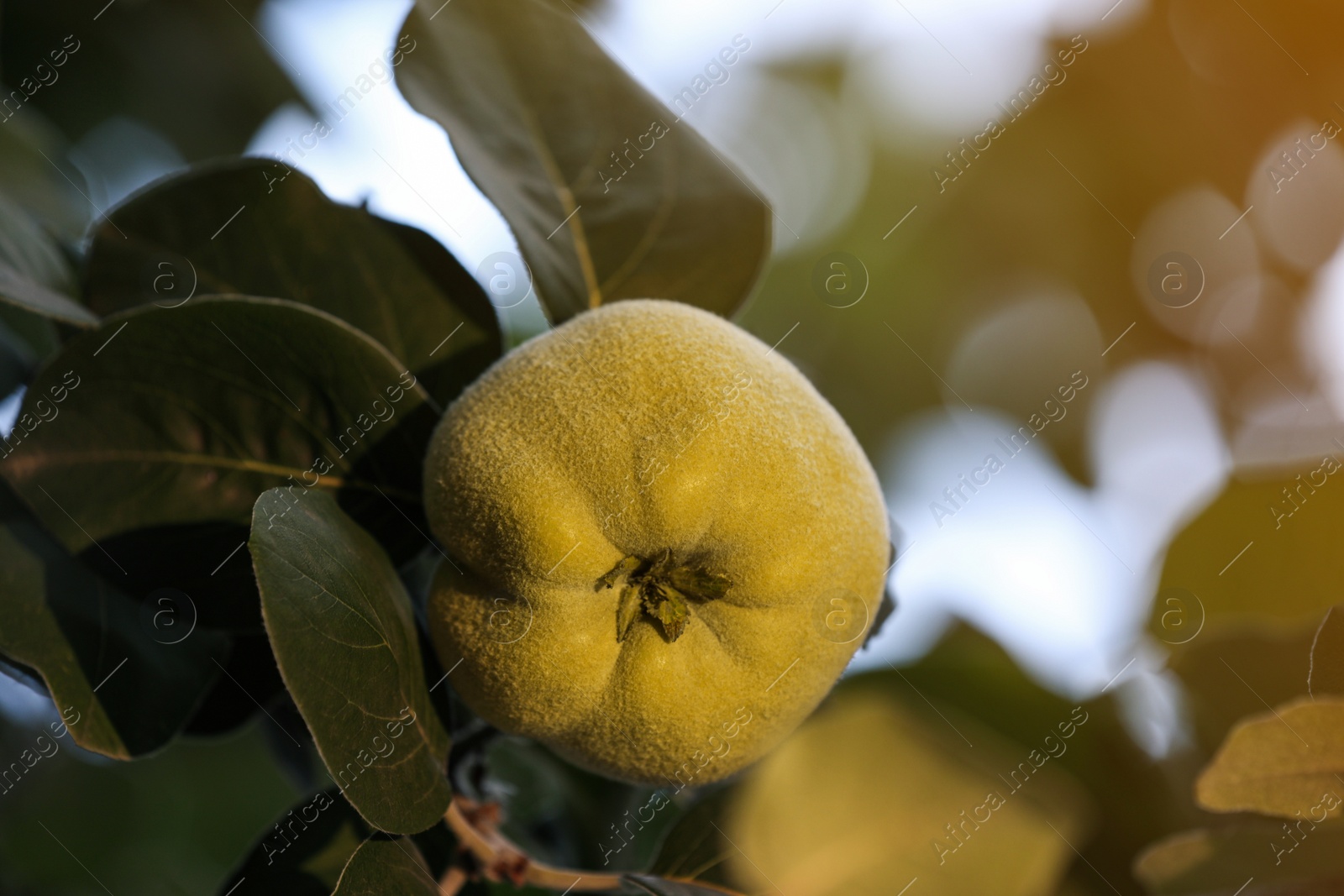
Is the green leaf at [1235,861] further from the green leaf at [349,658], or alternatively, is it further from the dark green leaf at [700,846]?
the green leaf at [349,658]

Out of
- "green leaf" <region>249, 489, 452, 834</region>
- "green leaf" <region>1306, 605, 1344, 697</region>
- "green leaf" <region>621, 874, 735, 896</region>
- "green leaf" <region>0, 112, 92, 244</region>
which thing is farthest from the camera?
"green leaf" <region>0, 112, 92, 244</region>

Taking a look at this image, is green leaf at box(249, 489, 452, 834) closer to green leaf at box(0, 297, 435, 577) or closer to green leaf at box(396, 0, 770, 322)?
green leaf at box(0, 297, 435, 577)

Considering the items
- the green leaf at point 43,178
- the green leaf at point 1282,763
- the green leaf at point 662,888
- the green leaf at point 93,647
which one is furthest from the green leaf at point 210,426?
the green leaf at point 1282,763

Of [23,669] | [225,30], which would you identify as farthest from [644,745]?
[225,30]

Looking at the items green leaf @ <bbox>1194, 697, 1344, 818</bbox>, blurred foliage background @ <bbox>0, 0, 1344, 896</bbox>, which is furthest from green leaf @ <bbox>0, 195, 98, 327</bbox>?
green leaf @ <bbox>1194, 697, 1344, 818</bbox>

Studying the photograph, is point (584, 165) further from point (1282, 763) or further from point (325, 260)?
point (1282, 763)

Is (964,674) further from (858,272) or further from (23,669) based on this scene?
(858,272)
